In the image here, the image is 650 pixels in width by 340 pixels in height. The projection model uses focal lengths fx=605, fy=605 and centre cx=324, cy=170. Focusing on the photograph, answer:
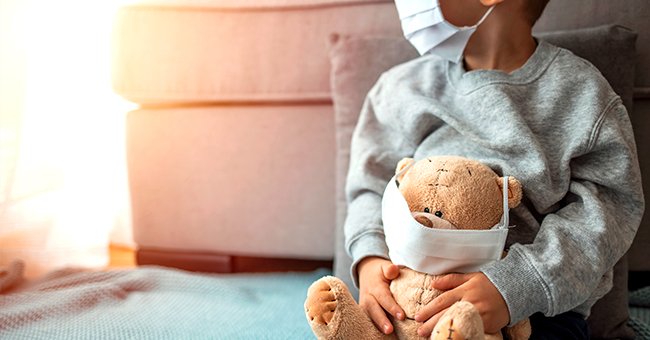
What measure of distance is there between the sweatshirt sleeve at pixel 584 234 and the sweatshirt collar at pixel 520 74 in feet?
0.35

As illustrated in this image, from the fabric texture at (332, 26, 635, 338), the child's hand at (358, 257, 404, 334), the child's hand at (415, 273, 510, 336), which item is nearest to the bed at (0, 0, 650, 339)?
the fabric texture at (332, 26, 635, 338)

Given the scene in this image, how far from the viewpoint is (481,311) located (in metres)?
0.69

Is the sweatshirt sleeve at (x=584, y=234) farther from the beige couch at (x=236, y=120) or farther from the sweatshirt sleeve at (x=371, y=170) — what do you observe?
the beige couch at (x=236, y=120)

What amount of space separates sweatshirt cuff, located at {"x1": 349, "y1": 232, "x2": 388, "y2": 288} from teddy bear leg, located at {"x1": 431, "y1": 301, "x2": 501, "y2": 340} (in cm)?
21

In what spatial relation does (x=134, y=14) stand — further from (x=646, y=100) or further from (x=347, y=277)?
(x=646, y=100)

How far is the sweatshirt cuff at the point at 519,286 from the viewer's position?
707mm

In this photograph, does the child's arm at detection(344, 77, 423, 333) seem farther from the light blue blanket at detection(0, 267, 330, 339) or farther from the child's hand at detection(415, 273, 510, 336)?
the light blue blanket at detection(0, 267, 330, 339)

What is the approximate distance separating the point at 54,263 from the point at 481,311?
0.86 meters

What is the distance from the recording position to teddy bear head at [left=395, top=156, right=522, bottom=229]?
0.70 metres

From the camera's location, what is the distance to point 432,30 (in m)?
0.84

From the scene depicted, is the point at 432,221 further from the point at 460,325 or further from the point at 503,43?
the point at 503,43

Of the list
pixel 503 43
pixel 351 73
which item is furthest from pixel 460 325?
pixel 351 73

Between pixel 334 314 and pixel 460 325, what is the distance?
14cm

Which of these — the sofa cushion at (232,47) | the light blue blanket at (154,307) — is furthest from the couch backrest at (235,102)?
the light blue blanket at (154,307)
